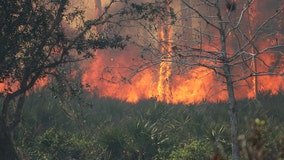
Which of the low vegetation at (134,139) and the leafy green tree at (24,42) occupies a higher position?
the leafy green tree at (24,42)

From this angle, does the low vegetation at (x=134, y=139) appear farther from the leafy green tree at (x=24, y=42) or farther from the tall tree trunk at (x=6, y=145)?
the leafy green tree at (x=24, y=42)

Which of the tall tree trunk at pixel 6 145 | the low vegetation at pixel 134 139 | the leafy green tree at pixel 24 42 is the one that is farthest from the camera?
the low vegetation at pixel 134 139

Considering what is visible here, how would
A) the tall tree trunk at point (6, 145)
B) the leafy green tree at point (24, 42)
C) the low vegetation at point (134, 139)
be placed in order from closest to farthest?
the leafy green tree at point (24, 42) < the tall tree trunk at point (6, 145) < the low vegetation at point (134, 139)

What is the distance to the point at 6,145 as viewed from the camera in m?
9.77

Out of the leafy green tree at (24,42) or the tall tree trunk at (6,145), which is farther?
the tall tree trunk at (6,145)

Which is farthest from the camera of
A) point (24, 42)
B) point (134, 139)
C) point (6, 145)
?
point (134, 139)

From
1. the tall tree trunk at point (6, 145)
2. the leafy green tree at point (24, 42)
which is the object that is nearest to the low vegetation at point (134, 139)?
the tall tree trunk at point (6, 145)

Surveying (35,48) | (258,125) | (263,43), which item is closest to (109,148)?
(35,48)

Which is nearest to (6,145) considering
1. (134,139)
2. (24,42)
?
(24,42)

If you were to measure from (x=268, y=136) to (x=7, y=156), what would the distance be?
20.7 ft

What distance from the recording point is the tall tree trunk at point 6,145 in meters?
9.71

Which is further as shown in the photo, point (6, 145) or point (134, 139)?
point (134, 139)

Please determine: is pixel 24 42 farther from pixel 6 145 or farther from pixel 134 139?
pixel 134 139

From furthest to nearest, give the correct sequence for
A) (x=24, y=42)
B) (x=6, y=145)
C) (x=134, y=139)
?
(x=134, y=139) → (x=6, y=145) → (x=24, y=42)
